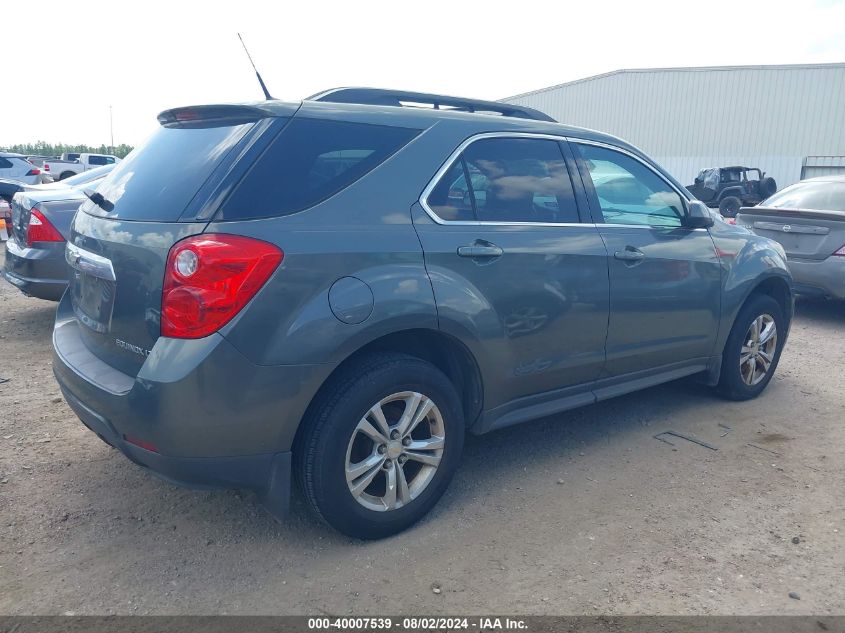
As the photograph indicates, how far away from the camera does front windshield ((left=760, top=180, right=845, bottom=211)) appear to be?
791 centimetres

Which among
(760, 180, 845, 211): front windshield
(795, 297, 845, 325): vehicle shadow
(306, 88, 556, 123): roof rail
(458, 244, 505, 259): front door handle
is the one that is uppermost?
(306, 88, 556, 123): roof rail

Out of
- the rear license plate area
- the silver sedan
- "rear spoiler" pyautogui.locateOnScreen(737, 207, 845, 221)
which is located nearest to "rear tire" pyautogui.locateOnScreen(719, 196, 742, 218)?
the silver sedan

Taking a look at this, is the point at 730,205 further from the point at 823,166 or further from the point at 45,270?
the point at 45,270

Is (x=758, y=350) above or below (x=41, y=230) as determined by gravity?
below

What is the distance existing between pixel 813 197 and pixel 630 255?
17.9 ft

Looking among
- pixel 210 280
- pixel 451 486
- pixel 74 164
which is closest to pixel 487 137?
pixel 210 280

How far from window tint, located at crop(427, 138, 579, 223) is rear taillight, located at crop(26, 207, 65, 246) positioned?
3974 millimetres

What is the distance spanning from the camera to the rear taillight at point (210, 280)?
99.8 inches

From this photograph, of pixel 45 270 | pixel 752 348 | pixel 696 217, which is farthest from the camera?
pixel 45 270

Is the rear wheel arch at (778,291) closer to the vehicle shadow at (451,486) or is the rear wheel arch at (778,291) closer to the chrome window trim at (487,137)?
the vehicle shadow at (451,486)

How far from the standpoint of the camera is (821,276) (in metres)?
7.36

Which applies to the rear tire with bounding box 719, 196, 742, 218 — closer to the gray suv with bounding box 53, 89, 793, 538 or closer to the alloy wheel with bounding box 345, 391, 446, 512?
the gray suv with bounding box 53, 89, 793, 538

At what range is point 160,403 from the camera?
254cm

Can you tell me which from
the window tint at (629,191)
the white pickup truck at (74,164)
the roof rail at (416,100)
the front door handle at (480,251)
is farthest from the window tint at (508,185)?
the white pickup truck at (74,164)
